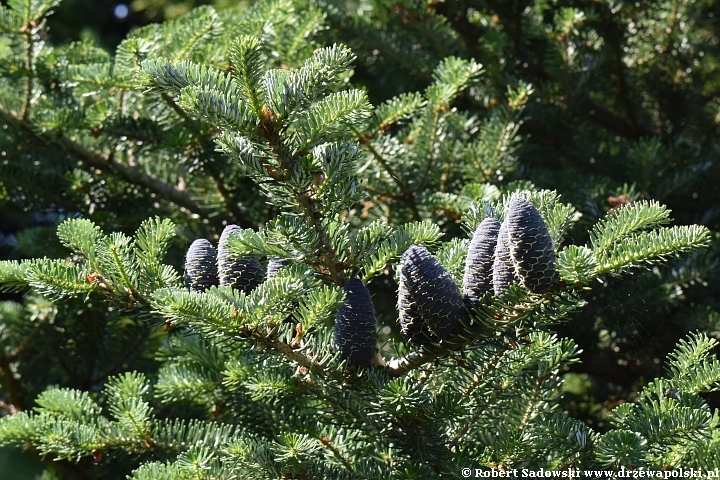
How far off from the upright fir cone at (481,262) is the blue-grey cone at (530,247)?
0.08m

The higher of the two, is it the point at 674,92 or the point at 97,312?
the point at 674,92

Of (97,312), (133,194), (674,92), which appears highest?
(674,92)

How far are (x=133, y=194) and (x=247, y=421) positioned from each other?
2.57ft

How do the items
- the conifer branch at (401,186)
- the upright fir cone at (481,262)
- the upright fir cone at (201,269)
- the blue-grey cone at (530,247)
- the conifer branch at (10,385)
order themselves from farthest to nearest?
the conifer branch at (10,385) → the conifer branch at (401,186) → the upright fir cone at (201,269) → the upright fir cone at (481,262) → the blue-grey cone at (530,247)

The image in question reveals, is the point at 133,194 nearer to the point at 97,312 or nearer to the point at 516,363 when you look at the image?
the point at 97,312

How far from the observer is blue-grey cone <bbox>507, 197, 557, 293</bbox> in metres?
0.88

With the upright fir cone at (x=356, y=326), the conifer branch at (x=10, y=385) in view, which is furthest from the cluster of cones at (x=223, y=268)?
the conifer branch at (x=10, y=385)

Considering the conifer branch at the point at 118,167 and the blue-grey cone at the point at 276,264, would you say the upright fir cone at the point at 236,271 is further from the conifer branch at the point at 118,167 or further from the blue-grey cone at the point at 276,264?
the conifer branch at the point at 118,167

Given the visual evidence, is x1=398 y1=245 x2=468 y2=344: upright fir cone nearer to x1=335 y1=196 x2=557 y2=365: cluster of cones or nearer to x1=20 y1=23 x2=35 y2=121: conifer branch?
x1=335 y1=196 x2=557 y2=365: cluster of cones

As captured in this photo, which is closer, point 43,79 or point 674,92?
point 43,79

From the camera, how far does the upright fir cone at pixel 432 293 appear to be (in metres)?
0.95

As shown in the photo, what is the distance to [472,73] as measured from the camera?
1.62 meters

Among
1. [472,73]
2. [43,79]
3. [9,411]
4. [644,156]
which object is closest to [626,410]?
[472,73]

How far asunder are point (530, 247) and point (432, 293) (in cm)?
14
